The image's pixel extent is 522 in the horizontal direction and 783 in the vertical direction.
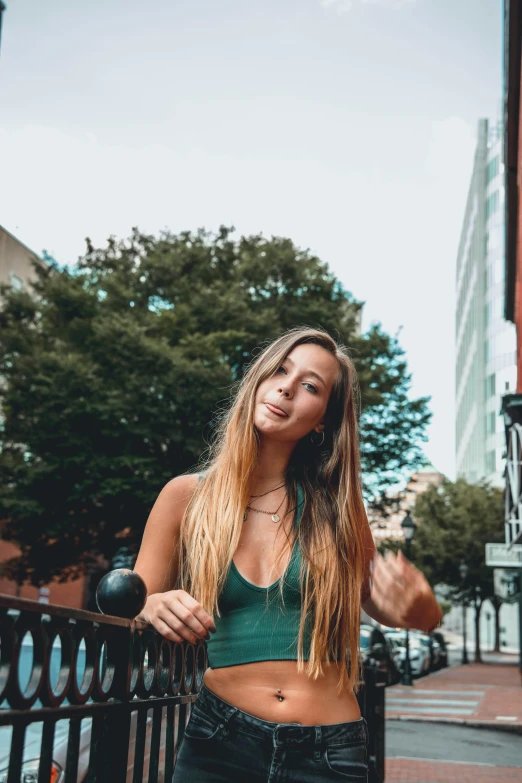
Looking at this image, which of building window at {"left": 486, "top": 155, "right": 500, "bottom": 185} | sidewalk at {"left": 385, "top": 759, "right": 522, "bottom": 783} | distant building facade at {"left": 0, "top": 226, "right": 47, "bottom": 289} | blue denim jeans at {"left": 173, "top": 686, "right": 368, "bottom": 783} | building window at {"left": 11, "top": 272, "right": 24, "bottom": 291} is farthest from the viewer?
building window at {"left": 486, "top": 155, "right": 500, "bottom": 185}

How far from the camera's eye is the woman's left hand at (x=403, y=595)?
229 centimetres

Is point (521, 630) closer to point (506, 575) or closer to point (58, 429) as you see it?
point (506, 575)

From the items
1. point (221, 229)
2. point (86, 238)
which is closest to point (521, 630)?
point (221, 229)

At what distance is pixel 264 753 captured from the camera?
82.7 inches

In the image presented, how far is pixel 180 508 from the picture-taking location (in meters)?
2.46

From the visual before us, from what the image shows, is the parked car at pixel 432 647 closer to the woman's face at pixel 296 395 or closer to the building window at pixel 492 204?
the woman's face at pixel 296 395

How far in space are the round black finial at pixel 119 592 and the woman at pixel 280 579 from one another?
3.4 inches

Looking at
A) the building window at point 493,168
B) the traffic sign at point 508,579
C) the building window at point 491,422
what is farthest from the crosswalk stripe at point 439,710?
the building window at point 493,168

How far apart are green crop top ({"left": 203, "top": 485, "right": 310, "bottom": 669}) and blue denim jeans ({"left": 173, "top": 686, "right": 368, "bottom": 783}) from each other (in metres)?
0.14

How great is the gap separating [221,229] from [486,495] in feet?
84.4

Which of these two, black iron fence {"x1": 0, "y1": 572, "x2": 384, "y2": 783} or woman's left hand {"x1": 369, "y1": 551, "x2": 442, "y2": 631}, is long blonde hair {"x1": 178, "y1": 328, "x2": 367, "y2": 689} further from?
black iron fence {"x1": 0, "y1": 572, "x2": 384, "y2": 783}

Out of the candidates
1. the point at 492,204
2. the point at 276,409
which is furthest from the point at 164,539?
the point at 492,204

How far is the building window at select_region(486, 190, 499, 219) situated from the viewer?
2660 inches

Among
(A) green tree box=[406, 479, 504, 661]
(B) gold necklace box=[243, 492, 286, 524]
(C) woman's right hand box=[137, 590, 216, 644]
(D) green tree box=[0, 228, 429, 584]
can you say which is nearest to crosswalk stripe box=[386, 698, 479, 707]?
(D) green tree box=[0, 228, 429, 584]
